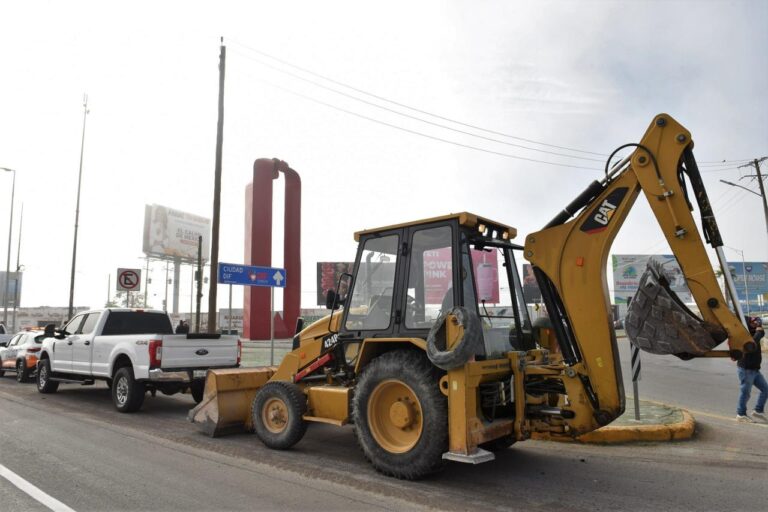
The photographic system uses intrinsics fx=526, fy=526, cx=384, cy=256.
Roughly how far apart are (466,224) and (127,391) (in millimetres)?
7421

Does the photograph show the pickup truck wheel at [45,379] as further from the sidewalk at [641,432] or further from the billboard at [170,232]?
the billboard at [170,232]

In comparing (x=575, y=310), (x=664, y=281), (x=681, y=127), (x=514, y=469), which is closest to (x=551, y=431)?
(x=514, y=469)

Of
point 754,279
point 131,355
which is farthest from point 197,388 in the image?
point 754,279

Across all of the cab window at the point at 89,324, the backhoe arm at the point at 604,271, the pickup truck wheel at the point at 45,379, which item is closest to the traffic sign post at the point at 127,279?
the pickup truck wheel at the point at 45,379

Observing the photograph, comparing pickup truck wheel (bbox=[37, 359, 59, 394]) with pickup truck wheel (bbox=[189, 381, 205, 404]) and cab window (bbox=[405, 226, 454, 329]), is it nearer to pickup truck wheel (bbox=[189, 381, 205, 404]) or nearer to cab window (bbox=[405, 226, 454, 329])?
pickup truck wheel (bbox=[189, 381, 205, 404])

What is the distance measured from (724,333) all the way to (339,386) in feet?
13.7

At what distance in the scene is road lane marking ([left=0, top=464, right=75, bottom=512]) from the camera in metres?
4.64

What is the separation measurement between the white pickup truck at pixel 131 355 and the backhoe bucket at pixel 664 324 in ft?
25.2

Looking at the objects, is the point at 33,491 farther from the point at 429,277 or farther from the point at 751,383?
the point at 751,383

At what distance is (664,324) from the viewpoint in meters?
4.81

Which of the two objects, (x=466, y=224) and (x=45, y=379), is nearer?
(x=466, y=224)

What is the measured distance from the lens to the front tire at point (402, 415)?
5.14m

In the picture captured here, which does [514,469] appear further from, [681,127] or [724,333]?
[681,127]

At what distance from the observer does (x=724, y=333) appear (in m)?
4.55
